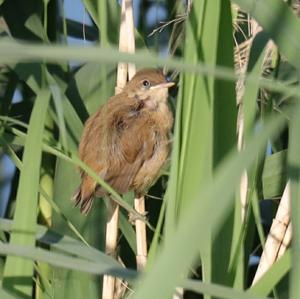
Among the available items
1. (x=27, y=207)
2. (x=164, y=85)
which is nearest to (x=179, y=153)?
(x=27, y=207)

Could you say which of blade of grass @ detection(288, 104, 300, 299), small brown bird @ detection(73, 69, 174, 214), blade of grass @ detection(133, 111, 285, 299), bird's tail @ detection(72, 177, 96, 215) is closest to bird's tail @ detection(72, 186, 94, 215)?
bird's tail @ detection(72, 177, 96, 215)

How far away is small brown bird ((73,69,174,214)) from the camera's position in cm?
287

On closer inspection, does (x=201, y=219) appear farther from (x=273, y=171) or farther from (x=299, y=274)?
(x=273, y=171)

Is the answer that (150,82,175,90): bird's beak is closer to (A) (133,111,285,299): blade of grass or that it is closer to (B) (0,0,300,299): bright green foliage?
(B) (0,0,300,299): bright green foliage

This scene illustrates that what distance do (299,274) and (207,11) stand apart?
2.28 feet

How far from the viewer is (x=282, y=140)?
254 centimetres

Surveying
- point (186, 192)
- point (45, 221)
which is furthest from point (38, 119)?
point (45, 221)

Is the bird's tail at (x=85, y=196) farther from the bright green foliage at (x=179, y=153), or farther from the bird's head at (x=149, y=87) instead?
the bird's head at (x=149, y=87)

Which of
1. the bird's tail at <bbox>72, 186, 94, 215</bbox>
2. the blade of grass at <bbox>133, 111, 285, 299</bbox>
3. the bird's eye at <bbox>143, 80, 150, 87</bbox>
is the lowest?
the blade of grass at <bbox>133, 111, 285, 299</bbox>

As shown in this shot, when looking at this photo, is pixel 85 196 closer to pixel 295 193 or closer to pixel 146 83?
pixel 146 83

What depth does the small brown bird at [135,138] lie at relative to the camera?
2865mm

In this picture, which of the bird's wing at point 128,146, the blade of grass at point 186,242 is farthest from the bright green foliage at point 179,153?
the bird's wing at point 128,146

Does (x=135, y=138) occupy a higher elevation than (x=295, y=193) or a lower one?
higher

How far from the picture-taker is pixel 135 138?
9.92 feet
